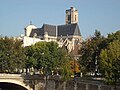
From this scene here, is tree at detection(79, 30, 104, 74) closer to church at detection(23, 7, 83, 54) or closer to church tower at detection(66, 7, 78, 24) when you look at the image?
church at detection(23, 7, 83, 54)

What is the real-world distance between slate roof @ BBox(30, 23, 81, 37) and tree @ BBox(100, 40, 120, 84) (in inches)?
2982

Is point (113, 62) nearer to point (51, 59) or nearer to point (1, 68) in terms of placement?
point (51, 59)

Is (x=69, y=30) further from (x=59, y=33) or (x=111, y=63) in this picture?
(x=111, y=63)

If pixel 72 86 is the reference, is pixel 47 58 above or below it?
above

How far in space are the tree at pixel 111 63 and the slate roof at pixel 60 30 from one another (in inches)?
2982

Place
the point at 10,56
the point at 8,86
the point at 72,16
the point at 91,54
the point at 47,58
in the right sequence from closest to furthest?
the point at 91,54, the point at 47,58, the point at 10,56, the point at 8,86, the point at 72,16

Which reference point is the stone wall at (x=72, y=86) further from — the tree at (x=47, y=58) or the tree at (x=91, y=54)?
the tree at (x=91, y=54)

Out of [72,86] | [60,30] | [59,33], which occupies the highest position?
[60,30]

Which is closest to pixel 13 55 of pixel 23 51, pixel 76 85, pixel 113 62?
pixel 23 51

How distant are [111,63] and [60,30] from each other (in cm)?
8445

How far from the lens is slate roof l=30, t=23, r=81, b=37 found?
123625mm

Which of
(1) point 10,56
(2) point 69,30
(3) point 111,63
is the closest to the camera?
(3) point 111,63

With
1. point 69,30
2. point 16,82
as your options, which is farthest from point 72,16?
point 16,82

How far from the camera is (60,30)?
129 meters
